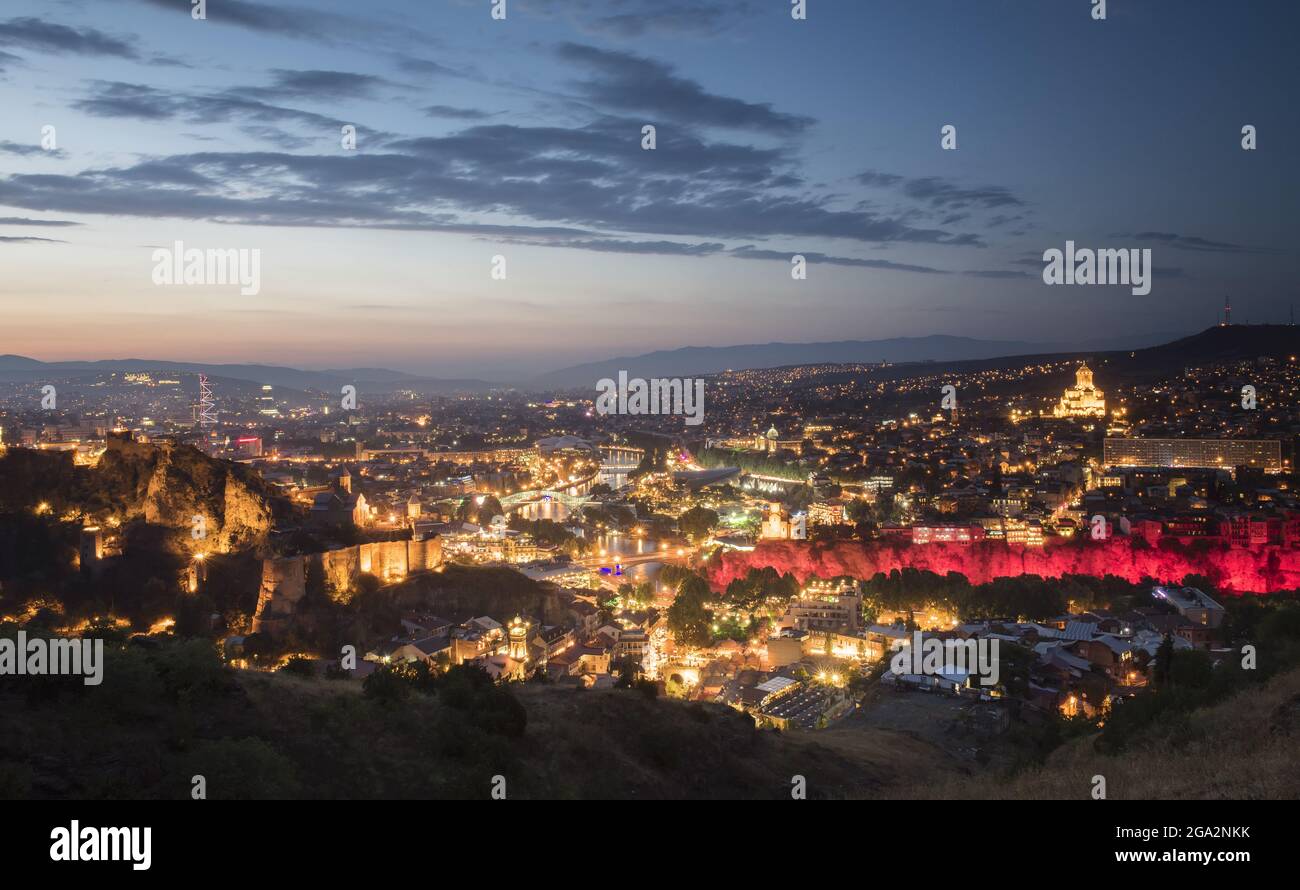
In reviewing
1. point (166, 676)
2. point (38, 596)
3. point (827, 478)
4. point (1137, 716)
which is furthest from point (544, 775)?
point (827, 478)

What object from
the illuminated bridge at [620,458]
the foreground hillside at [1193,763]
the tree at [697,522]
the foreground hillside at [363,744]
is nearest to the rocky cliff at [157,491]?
the foreground hillside at [363,744]

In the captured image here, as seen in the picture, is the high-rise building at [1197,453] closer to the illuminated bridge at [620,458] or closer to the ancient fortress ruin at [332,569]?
the illuminated bridge at [620,458]

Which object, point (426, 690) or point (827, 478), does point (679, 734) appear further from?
point (827, 478)

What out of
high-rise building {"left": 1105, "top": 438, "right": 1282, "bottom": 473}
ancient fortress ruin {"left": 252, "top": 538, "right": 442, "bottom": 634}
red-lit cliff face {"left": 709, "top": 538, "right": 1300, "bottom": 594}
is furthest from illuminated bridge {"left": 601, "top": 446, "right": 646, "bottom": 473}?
ancient fortress ruin {"left": 252, "top": 538, "right": 442, "bottom": 634}

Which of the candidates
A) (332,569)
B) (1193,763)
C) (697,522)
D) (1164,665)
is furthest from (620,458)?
(1193,763)

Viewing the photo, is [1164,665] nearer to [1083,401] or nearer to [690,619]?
[690,619]
